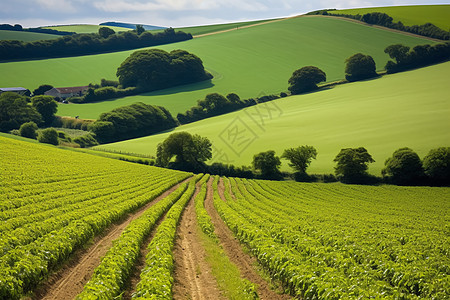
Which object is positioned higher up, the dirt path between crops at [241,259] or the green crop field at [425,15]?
the green crop field at [425,15]

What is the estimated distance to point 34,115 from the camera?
360 ft

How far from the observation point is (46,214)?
2312cm

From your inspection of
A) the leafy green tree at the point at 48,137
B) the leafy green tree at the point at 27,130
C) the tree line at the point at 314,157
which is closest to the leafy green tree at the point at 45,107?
the leafy green tree at the point at 27,130

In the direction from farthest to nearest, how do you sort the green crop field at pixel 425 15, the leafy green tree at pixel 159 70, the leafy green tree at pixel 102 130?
the green crop field at pixel 425 15 < the leafy green tree at pixel 159 70 < the leafy green tree at pixel 102 130

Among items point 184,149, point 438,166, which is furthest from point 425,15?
point 184,149

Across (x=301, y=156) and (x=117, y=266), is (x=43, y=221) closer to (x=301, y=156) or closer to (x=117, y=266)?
(x=117, y=266)

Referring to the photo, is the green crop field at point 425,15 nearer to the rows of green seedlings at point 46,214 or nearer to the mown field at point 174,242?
the mown field at point 174,242

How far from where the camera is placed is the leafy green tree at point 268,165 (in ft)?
230

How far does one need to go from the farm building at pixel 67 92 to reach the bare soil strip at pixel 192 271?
13296 cm

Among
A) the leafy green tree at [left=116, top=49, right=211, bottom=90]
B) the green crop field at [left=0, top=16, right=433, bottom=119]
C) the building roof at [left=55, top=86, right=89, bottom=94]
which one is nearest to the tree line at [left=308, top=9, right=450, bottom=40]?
the green crop field at [left=0, top=16, right=433, bottom=119]

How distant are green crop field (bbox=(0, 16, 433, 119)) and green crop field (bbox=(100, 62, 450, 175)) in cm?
2309

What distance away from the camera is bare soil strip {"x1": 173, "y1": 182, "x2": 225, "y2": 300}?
1466 centimetres

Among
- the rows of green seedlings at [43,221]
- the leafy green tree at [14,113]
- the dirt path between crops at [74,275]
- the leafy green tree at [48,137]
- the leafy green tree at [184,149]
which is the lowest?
the dirt path between crops at [74,275]

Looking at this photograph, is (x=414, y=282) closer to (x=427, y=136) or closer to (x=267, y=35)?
(x=427, y=136)
